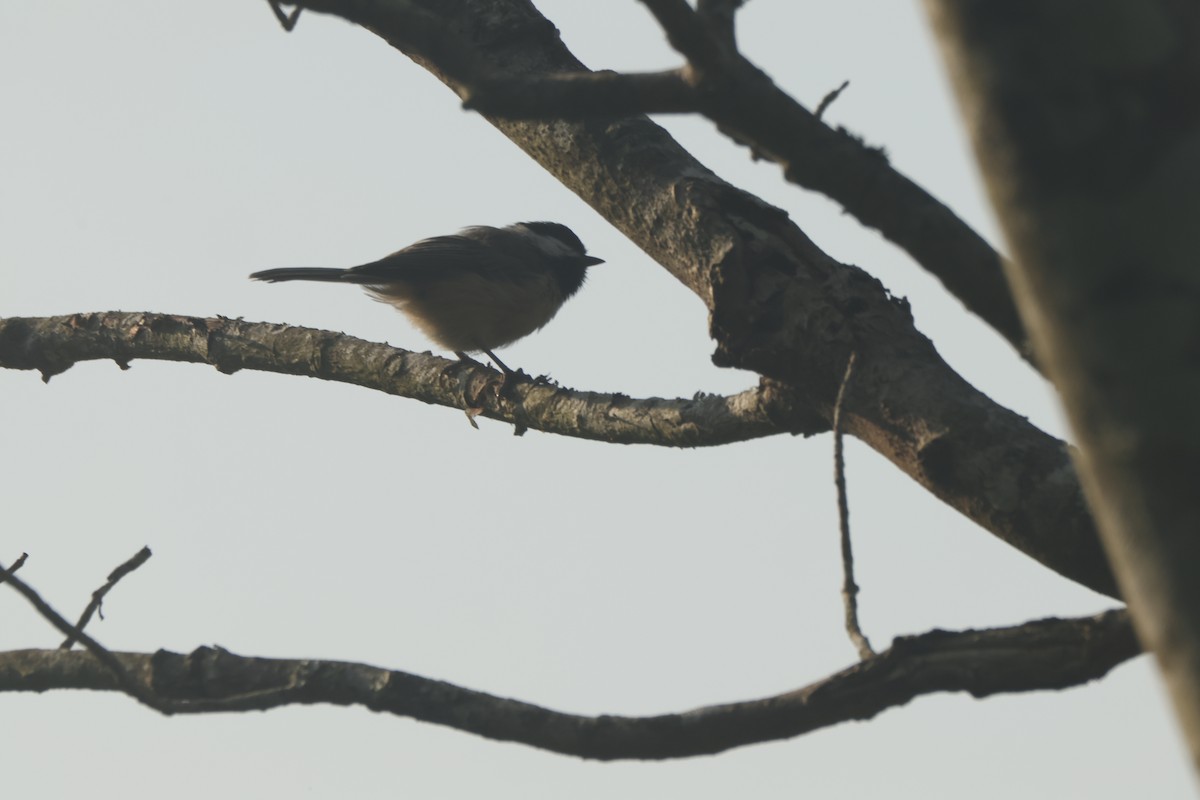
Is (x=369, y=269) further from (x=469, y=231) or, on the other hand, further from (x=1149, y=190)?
(x=1149, y=190)

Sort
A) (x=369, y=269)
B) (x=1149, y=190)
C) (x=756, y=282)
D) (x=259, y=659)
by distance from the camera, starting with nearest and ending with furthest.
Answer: (x=1149, y=190), (x=259, y=659), (x=756, y=282), (x=369, y=269)

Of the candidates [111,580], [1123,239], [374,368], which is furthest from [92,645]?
[374,368]

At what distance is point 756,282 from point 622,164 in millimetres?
723

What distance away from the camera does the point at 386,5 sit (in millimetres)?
2281

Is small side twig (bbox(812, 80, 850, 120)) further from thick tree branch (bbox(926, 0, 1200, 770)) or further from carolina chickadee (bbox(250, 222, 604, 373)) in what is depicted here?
carolina chickadee (bbox(250, 222, 604, 373))

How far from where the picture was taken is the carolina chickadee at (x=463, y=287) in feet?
26.2

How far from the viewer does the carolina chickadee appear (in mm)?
7973

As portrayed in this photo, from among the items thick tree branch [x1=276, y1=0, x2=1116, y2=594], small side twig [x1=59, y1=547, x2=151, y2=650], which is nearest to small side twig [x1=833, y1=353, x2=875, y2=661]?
thick tree branch [x1=276, y1=0, x2=1116, y2=594]

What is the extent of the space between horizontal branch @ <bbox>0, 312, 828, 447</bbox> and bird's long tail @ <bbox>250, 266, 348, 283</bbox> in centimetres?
195

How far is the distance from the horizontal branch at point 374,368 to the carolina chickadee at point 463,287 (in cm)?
232

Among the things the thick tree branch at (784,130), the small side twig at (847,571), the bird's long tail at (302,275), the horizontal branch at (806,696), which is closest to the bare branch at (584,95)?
the thick tree branch at (784,130)

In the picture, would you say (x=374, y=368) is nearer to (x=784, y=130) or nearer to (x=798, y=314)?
(x=798, y=314)

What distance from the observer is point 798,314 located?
3.03 meters

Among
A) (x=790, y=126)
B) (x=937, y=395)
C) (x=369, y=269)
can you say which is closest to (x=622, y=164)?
(x=937, y=395)
